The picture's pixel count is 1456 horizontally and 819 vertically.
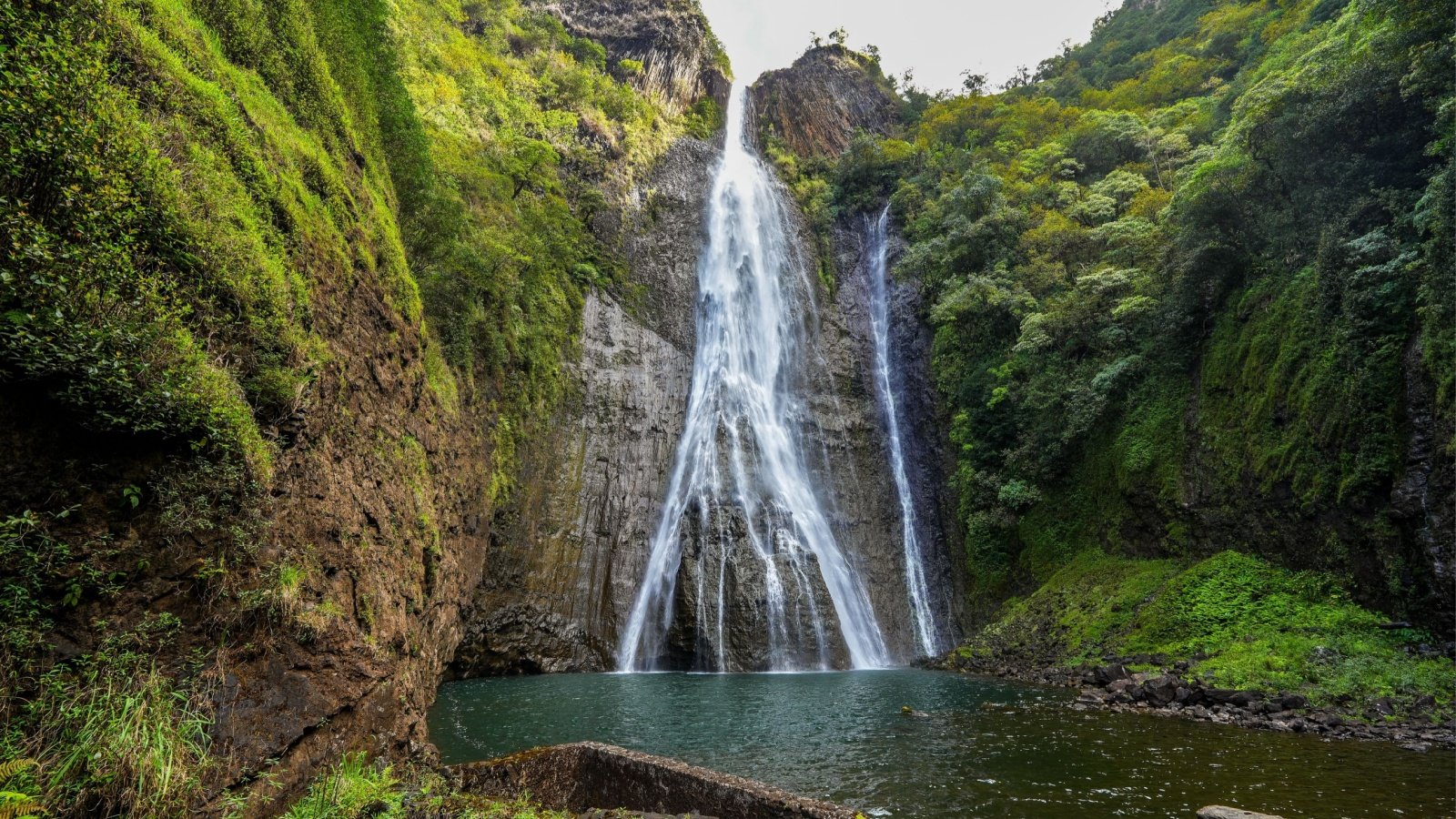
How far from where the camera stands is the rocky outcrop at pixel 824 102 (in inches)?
1603

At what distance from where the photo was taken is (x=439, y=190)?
13.6m

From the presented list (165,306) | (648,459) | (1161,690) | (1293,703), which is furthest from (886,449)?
(165,306)

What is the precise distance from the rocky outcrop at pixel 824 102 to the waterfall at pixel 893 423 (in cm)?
1068

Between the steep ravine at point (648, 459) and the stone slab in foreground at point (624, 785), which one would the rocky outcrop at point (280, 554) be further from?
the steep ravine at point (648, 459)

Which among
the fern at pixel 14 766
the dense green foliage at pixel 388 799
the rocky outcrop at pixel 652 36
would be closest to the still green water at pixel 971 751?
the dense green foliage at pixel 388 799

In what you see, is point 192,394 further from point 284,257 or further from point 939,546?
point 939,546

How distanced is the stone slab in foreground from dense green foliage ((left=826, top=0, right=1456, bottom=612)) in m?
11.7

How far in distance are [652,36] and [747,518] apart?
95.6 feet

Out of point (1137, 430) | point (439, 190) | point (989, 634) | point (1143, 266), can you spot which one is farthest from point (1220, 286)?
point (439, 190)

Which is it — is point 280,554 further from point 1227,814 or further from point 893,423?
point 893,423

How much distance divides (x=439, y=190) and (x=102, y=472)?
442 inches

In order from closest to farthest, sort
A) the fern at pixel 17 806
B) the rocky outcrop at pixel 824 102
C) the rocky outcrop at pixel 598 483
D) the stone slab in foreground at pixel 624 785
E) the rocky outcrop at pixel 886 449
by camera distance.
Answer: the fern at pixel 17 806, the stone slab in foreground at pixel 624 785, the rocky outcrop at pixel 598 483, the rocky outcrop at pixel 886 449, the rocky outcrop at pixel 824 102

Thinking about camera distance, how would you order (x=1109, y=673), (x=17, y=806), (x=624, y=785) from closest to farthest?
(x=17, y=806) < (x=624, y=785) < (x=1109, y=673)

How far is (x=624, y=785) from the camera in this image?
5812 millimetres
